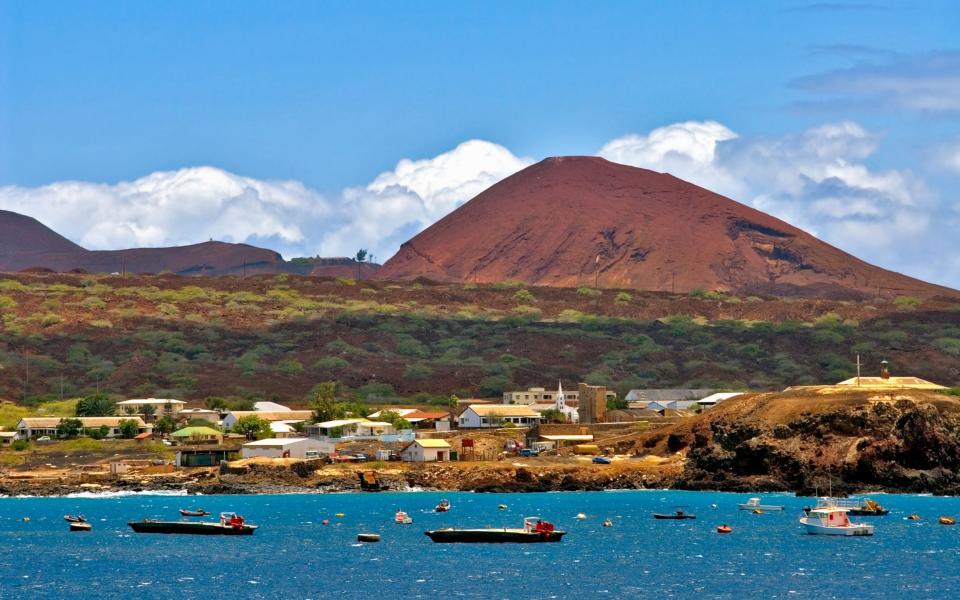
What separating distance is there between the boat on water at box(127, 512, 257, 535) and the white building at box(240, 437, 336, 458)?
4119cm

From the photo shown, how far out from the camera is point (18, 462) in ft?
477

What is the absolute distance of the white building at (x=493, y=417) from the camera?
543 feet

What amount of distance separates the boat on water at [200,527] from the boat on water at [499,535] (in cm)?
1249

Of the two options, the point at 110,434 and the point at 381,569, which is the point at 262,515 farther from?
the point at 110,434

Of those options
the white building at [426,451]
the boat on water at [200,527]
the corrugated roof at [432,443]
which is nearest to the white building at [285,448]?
the white building at [426,451]

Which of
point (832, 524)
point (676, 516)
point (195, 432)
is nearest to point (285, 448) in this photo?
point (195, 432)

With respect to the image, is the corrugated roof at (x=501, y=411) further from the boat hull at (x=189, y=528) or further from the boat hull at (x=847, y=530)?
the boat hull at (x=847, y=530)

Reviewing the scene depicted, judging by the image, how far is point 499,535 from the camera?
93.6 meters

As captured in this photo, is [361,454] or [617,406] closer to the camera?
[361,454]

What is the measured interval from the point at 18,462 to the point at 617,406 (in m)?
63.8

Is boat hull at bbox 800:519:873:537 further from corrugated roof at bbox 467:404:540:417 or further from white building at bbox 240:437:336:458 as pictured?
corrugated roof at bbox 467:404:540:417

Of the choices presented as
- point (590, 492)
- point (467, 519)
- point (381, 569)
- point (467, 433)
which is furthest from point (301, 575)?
point (467, 433)

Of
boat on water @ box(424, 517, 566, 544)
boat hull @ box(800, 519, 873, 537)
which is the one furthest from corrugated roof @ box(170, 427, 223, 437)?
boat hull @ box(800, 519, 873, 537)

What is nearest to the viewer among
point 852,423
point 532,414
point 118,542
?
point 118,542
